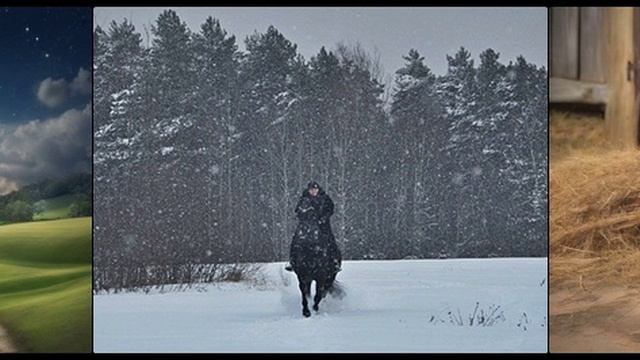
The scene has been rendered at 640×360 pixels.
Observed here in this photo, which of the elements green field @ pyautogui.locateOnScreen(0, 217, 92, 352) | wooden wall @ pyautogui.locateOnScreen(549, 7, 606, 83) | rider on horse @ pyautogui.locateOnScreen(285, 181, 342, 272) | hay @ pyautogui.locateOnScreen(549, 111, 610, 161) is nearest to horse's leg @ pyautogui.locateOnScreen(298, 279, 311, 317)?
rider on horse @ pyautogui.locateOnScreen(285, 181, 342, 272)

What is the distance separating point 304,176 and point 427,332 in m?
1.17

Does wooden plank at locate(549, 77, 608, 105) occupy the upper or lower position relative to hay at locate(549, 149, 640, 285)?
upper

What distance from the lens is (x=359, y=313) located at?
4.80 m

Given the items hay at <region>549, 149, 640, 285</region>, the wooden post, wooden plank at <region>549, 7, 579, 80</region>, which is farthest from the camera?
wooden plank at <region>549, 7, 579, 80</region>

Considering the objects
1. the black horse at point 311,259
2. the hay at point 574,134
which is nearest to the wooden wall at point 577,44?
the hay at point 574,134

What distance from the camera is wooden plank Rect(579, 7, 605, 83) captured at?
4672 mm

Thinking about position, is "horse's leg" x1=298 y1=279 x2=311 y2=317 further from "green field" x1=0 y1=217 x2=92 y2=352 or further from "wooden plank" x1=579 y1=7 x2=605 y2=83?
"wooden plank" x1=579 y1=7 x2=605 y2=83

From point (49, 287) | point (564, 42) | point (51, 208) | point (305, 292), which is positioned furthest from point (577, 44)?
point (49, 287)

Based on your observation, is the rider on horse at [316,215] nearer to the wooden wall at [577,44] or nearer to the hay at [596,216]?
the hay at [596,216]

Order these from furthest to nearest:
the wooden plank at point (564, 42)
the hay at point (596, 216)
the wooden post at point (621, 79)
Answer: the wooden plank at point (564, 42) < the wooden post at point (621, 79) < the hay at point (596, 216)

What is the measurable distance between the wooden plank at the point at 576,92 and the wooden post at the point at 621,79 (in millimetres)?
53

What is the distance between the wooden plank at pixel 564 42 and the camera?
473cm

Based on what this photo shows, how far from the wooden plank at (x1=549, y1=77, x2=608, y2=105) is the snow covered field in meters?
0.96
